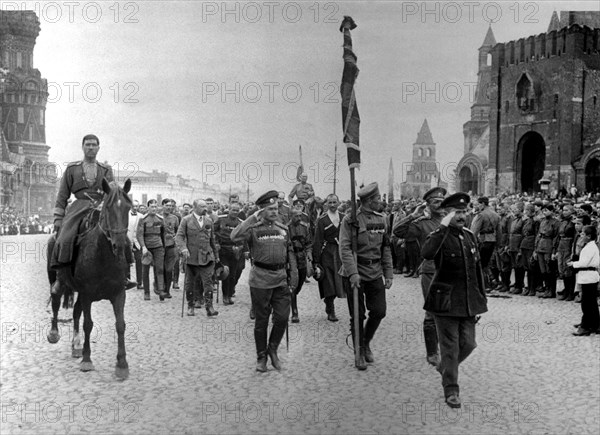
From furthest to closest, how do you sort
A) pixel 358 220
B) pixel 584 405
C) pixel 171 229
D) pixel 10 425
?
pixel 171 229 < pixel 358 220 < pixel 584 405 < pixel 10 425

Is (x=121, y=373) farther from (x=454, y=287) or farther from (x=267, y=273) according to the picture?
(x=454, y=287)

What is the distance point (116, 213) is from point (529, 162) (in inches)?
1721

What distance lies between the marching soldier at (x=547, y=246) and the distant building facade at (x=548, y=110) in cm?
2589

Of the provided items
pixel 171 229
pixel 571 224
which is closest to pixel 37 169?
pixel 171 229

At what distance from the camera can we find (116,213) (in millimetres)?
7129

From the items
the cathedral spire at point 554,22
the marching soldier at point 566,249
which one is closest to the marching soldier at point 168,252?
the marching soldier at point 566,249

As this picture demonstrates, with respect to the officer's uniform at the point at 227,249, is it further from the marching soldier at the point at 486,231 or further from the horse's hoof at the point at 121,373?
the horse's hoof at the point at 121,373

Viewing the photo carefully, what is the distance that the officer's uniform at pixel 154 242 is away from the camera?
1361 cm

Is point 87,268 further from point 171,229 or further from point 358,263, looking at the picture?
point 171,229

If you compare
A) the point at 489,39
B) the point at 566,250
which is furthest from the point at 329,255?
the point at 489,39

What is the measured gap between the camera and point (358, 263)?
8.00 meters

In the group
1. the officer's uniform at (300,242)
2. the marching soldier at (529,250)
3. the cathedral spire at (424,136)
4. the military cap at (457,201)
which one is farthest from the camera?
the cathedral spire at (424,136)

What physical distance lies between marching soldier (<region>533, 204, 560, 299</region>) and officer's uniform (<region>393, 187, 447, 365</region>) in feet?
20.6

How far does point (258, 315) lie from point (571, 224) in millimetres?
8772
